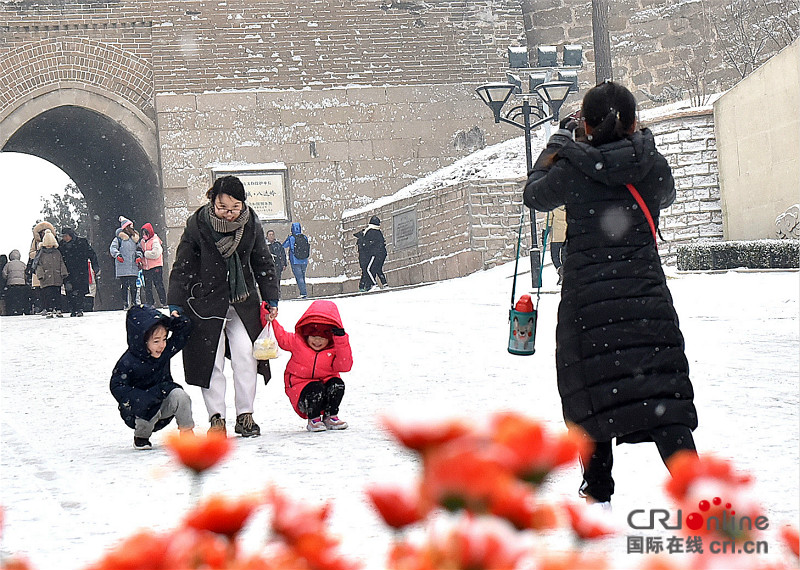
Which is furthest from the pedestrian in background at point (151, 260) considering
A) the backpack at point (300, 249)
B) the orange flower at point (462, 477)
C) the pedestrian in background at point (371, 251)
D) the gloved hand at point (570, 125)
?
the orange flower at point (462, 477)

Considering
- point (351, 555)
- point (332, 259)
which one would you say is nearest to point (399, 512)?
point (351, 555)

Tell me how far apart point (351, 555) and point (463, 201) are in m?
17.7

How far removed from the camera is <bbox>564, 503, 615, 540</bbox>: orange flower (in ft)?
3.18

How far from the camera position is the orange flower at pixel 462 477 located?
30.7 inches

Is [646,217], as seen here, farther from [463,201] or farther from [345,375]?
[463,201]

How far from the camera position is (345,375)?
8609 mm

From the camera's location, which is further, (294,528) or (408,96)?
(408,96)

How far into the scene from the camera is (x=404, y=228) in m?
22.8

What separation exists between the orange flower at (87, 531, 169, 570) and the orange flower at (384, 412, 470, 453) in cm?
19

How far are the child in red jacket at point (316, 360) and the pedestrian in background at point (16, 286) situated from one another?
A: 13.3 m

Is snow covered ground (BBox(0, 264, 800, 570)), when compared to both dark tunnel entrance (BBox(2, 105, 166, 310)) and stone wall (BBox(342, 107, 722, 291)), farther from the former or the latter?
dark tunnel entrance (BBox(2, 105, 166, 310))

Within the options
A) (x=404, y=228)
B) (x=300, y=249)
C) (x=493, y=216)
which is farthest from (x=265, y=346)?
(x=404, y=228)

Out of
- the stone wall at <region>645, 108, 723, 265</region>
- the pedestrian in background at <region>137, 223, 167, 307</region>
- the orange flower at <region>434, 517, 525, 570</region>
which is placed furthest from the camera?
the stone wall at <region>645, 108, 723, 265</region>

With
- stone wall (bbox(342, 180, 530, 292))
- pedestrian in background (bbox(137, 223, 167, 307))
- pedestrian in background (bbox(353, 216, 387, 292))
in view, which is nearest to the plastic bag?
pedestrian in background (bbox(137, 223, 167, 307))
